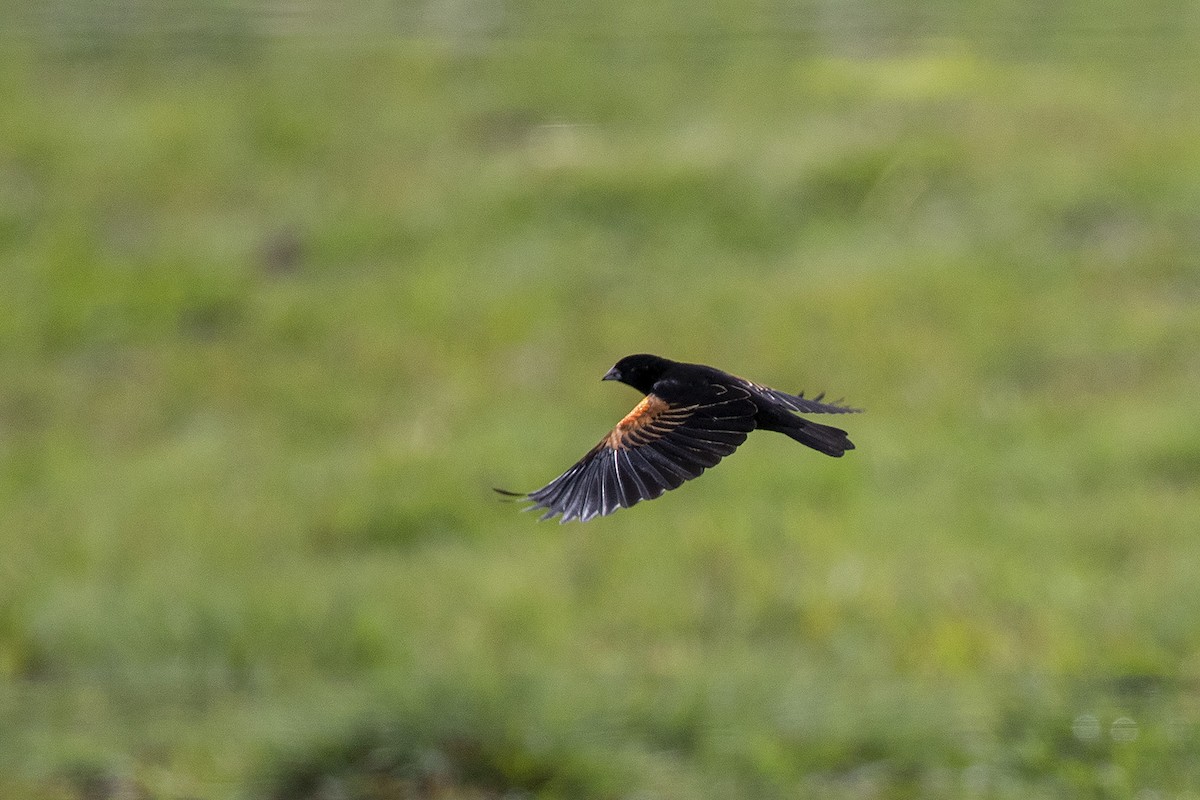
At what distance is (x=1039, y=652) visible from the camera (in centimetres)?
689

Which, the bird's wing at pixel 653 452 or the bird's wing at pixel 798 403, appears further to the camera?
the bird's wing at pixel 798 403

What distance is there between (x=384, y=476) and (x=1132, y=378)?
181 inches

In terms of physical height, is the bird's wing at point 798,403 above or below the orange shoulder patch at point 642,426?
above

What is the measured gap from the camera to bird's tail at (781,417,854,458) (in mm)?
2113

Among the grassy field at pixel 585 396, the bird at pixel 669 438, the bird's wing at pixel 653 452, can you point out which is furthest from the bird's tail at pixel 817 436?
the grassy field at pixel 585 396

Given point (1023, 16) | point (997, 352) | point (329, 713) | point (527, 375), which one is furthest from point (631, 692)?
point (1023, 16)

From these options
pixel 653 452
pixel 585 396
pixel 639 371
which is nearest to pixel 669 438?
pixel 653 452

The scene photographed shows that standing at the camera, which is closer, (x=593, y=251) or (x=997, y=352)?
(x=997, y=352)

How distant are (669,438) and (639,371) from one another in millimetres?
231

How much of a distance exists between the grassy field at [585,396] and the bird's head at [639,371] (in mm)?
1691

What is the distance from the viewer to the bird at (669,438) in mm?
1941

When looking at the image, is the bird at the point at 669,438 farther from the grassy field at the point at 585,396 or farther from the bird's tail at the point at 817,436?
the grassy field at the point at 585,396

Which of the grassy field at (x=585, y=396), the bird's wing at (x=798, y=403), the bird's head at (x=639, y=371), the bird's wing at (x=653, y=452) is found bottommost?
the bird's wing at (x=653, y=452)

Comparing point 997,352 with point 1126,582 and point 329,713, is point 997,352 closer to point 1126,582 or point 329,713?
point 1126,582
